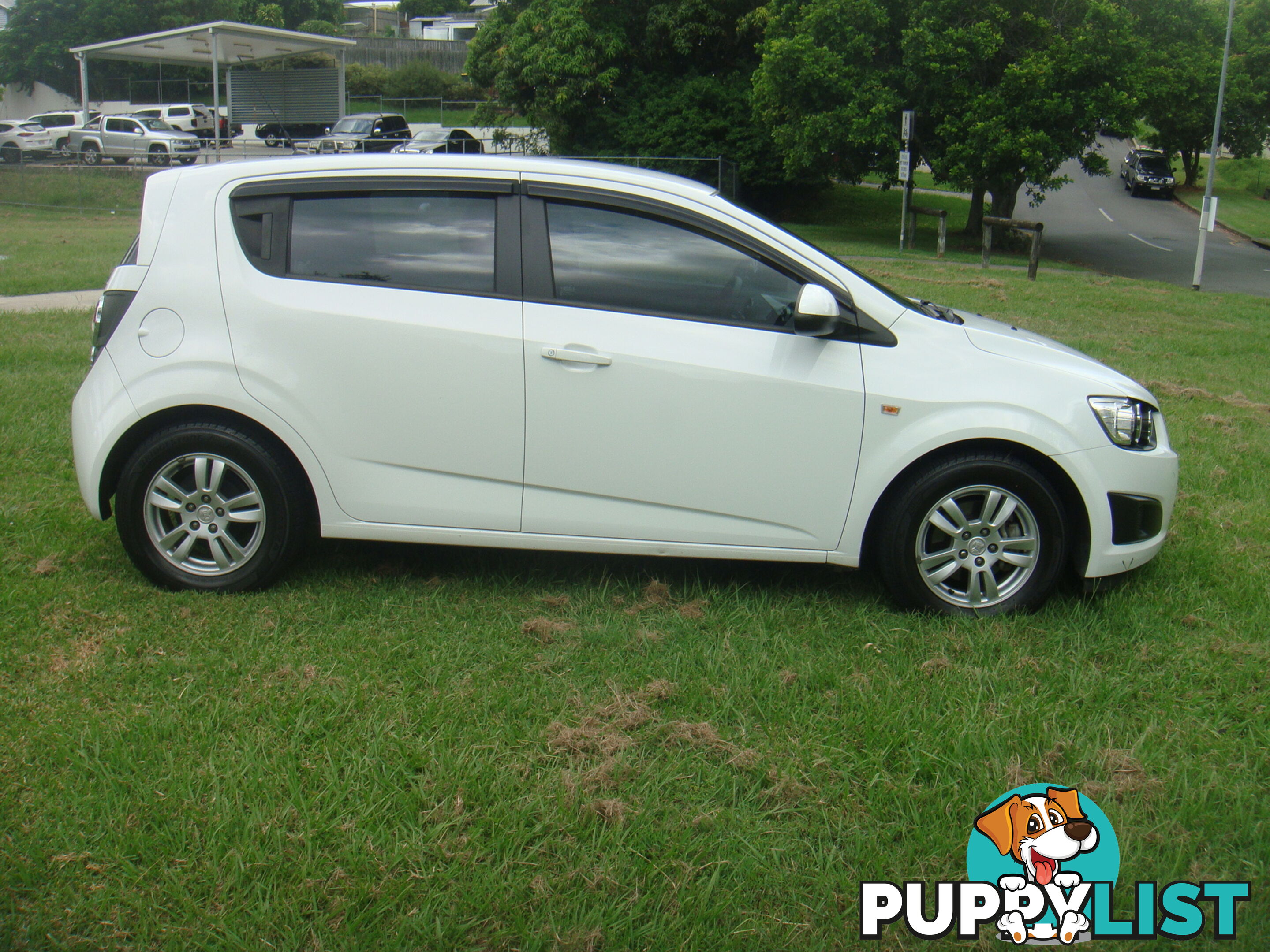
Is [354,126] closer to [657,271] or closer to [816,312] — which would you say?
[657,271]

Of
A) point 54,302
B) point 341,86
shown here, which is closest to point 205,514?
point 54,302

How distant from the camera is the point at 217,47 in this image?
35750 millimetres

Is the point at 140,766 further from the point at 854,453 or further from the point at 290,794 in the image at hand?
the point at 854,453

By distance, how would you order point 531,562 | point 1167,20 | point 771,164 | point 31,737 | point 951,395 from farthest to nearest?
Answer: point 771,164
point 1167,20
point 531,562
point 951,395
point 31,737

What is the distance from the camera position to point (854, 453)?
427 cm

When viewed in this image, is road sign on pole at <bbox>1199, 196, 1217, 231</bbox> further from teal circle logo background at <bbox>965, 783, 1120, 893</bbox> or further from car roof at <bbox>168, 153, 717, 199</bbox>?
teal circle logo background at <bbox>965, 783, 1120, 893</bbox>

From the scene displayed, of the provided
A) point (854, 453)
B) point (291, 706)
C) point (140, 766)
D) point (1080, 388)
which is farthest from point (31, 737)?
point (1080, 388)

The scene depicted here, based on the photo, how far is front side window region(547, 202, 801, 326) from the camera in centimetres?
430

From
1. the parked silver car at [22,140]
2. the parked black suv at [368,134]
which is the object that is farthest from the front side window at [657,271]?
the parked silver car at [22,140]

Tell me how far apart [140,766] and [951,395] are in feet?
10.1

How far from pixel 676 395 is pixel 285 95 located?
4121 centimetres

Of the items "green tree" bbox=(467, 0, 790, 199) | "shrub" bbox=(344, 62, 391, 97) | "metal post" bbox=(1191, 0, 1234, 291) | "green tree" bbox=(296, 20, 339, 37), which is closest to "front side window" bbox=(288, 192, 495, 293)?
"metal post" bbox=(1191, 0, 1234, 291)

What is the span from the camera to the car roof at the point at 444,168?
439 centimetres

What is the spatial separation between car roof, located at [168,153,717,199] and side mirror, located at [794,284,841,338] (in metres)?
0.63
